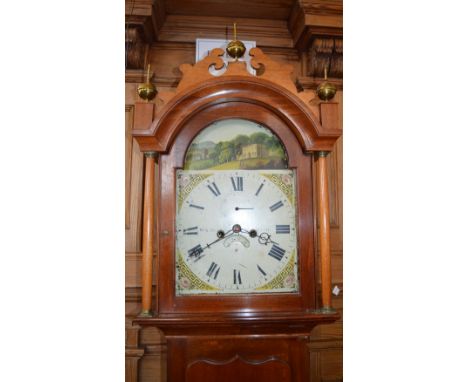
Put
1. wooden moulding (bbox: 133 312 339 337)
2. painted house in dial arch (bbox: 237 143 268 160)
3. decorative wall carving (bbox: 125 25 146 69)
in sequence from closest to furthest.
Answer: wooden moulding (bbox: 133 312 339 337)
painted house in dial arch (bbox: 237 143 268 160)
decorative wall carving (bbox: 125 25 146 69)

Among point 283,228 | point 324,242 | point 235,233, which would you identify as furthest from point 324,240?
point 235,233

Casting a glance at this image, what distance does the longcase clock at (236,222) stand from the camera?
116 centimetres

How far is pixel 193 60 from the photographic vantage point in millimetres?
1546

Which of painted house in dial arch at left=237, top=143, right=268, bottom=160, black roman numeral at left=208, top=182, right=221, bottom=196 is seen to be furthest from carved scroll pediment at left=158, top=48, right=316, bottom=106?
black roman numeral at left=208, top=182, right=221, bottom=196

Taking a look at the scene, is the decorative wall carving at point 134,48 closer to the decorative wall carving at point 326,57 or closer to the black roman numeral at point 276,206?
the decorative wall carving at point 326,57

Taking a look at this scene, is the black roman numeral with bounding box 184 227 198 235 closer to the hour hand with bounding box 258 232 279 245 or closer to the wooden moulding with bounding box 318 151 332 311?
the hour hand with bounding box 258 232 279 245

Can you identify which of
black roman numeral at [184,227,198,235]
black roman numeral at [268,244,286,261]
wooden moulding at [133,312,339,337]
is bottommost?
wooden moulding at [133,312,339,337]

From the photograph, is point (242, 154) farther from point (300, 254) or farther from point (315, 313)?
point (315, 313)

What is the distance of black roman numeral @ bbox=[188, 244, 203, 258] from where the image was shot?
3.95 ft

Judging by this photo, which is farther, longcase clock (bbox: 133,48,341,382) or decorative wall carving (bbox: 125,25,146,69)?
decorative wall carving (bbox: 125,25,146,69)

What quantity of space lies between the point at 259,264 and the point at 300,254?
0.14 m

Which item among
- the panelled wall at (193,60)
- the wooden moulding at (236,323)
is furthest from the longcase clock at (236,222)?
the panelled wall at (193,60)

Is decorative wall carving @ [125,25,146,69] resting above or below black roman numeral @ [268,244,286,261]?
above

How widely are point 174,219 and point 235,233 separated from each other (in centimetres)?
20
